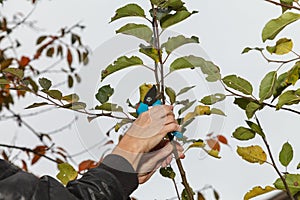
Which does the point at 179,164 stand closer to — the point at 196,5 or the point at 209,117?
the point at 209,117

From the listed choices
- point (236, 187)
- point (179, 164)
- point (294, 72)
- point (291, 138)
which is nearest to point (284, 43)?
point (294, 72)

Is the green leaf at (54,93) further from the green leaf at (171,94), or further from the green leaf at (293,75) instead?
the green leaf at (293,75)

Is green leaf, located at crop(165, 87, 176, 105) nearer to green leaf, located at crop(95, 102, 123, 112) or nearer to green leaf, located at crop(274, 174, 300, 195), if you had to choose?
green leaf, located at crop(95, 102, 123, 112)

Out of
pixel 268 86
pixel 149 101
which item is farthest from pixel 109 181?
pixel 268 86

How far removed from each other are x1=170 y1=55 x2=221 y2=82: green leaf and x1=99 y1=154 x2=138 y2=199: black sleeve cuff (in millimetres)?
153

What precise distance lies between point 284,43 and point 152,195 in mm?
761

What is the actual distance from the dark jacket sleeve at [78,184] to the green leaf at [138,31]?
171 millimetres

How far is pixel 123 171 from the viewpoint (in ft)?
2.44

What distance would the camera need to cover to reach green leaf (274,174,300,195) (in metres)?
0.79

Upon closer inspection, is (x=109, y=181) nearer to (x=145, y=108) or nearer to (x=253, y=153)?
(x=145, y=108)

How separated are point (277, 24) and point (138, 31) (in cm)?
19

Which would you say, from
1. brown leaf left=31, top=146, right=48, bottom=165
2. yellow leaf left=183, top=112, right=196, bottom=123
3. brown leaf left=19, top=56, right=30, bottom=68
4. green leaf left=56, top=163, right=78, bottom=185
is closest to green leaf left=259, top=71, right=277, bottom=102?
yellow leaf left=183, top=112, right=196, bottom=123

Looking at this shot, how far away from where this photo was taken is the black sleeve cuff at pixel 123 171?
742 mm

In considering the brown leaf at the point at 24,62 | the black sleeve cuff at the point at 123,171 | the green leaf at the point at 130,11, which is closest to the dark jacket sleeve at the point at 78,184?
the black sleeve cuff at the point at 123,171
